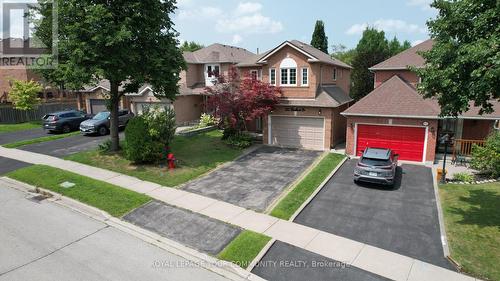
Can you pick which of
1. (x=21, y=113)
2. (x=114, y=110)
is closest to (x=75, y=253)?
(x=114, y=110)

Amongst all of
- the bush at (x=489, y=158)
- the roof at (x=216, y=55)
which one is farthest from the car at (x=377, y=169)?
the roof at (x=216, y=55)

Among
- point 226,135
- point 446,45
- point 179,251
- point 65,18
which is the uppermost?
point 65,18

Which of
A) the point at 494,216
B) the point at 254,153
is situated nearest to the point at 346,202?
the point at 494,216

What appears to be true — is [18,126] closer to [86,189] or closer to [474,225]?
[86,189]

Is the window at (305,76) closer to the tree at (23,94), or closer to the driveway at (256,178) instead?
the driveway at (256,178)

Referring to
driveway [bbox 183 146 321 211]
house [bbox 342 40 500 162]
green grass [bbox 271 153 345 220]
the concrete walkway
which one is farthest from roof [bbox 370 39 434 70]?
the concrete walkway

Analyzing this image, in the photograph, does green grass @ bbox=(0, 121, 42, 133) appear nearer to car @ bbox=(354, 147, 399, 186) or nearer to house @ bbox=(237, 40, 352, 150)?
house @ bbox=(237, 40, 352, 150)

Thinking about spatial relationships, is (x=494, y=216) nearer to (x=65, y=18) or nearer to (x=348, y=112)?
(x=348, y=112)
